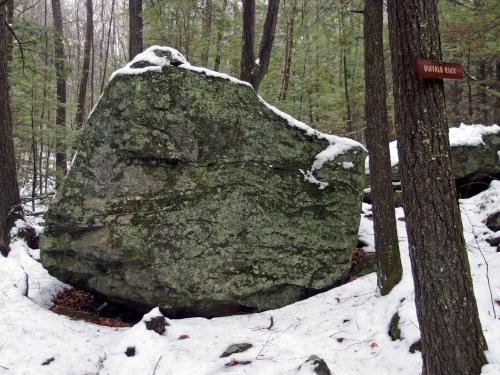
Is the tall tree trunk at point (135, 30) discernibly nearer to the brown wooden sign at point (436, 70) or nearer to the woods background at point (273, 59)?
the woods background at point (273, 59)

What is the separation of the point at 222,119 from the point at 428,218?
403 cm

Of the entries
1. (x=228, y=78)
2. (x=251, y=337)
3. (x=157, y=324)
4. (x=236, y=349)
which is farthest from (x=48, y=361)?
A: (x=228, y=78)

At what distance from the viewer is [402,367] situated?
4016mm

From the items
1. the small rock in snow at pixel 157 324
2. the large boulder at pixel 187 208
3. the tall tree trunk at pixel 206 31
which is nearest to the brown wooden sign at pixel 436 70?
the large boulder at pixel 187 208

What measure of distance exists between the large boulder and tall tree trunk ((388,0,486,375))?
3304 mm

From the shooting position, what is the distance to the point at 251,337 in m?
5.11

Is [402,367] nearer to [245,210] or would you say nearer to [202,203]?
[245,210]

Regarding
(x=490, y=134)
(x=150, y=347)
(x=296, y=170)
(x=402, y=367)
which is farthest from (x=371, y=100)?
(x=490, y=134)

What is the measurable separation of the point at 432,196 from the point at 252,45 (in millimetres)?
6446

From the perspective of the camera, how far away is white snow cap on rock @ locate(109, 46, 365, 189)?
6.25m

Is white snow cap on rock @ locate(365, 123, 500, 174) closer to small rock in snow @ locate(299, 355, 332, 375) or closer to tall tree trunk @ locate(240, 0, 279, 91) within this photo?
tall tree trunk @ locate(240, 0, 279, 91)

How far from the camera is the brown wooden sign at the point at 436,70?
296 centimetres

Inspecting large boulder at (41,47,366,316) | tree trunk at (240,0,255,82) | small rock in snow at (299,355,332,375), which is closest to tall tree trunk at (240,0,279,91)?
tree trunk at (240,0,255,82)

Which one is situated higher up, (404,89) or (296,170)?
(404,89)
